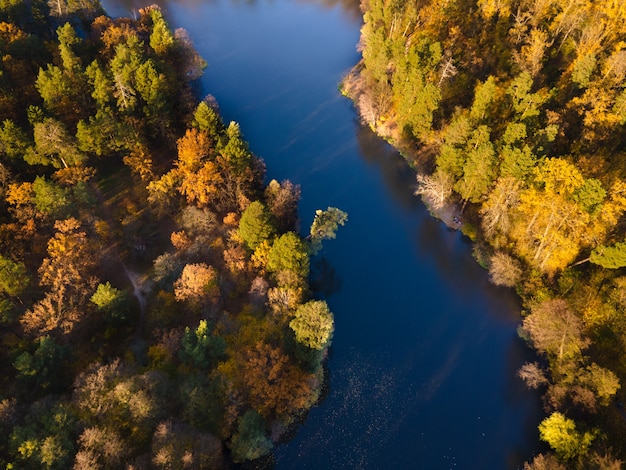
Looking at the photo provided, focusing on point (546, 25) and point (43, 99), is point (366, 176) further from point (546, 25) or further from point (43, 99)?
point (43, 99)

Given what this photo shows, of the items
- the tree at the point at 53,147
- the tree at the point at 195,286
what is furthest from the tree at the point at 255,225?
the tree at the point at 53,147

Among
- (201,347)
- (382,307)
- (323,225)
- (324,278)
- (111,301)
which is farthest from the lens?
(324,278)

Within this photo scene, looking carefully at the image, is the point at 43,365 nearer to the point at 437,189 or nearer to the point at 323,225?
the point at 323,225

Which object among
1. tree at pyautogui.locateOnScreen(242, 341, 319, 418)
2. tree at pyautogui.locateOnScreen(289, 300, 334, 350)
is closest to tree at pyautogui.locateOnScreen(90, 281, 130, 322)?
tree at pyautogui.locateOnScreen(242, 341, 319, 418)

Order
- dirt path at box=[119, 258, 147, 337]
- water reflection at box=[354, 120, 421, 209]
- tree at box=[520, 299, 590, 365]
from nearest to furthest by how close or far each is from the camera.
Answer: tree at box=[520, 299, 590, 365] < dirt path at box=[119, 258, 147, 337] < water reflection at box=[354, 120, 421, 209]

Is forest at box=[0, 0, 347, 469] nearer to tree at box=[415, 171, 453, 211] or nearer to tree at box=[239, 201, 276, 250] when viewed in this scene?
tree at box=[239, 201, 276, 250]

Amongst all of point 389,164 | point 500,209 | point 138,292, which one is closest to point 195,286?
point 138,292

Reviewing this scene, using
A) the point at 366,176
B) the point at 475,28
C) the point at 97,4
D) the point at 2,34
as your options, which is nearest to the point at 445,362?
the point at 366,176

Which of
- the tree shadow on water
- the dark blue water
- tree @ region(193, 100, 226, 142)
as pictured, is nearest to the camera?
the dark blue water
